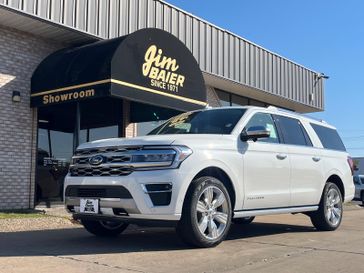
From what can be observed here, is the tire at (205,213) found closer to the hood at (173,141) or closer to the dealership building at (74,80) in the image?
the hood at (173,141)

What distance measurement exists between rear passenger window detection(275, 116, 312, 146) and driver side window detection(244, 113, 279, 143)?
8.1 inches

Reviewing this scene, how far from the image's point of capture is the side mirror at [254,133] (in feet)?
22.2

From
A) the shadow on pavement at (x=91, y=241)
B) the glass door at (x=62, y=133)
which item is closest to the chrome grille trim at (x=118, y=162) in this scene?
the shadow on pavement at (x=91, y=241)

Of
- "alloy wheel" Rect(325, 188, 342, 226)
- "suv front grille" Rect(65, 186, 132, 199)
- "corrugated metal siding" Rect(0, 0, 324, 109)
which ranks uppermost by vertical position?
"corrugated metal siding" Rect(0, 0, 324, 109)

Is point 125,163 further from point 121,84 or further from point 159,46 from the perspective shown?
point 159,46

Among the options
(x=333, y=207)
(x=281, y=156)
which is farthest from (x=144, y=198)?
(x=333, y=207)

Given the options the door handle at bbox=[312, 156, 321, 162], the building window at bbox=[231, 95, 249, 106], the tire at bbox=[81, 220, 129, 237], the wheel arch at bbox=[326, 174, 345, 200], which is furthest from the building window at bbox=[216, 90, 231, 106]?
the tire at bbox=[81, 220, 129, 237]

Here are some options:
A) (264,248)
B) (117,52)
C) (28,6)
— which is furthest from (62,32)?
→ (264,248)

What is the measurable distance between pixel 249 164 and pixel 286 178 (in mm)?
970

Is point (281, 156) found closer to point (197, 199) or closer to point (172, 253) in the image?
point (197, 199)

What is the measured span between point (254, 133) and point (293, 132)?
1.70m

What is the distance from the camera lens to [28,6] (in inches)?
426

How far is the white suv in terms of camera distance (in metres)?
5.90

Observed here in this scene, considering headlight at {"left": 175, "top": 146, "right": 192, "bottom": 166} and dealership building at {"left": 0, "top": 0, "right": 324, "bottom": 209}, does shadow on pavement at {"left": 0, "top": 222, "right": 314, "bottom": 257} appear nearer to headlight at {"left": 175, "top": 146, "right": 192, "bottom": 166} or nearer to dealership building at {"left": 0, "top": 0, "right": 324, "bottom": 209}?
headlight at {"left": 175, "top": 146, "right": 192, "bottom": 166}
